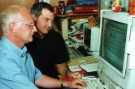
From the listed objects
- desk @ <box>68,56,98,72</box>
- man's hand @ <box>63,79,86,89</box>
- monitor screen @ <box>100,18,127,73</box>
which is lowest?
desk @ <box>68,56,98,72</box>

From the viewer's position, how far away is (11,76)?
1.55 m

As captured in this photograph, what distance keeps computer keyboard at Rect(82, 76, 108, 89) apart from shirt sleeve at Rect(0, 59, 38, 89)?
63 centimetres

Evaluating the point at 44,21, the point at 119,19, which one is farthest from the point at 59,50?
the point at 119,19

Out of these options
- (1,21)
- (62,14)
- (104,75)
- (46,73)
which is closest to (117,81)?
(104,75)

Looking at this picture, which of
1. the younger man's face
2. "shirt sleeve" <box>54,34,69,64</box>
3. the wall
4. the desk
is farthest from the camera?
the wall

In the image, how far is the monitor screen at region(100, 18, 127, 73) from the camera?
176 cm

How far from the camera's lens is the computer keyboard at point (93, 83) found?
2.05 m

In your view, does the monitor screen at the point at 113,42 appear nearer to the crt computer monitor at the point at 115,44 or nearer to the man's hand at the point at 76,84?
the crt computer monitor at the point at 115,44

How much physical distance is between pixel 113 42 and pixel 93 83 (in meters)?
0.41

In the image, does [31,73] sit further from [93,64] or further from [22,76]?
[93,64]

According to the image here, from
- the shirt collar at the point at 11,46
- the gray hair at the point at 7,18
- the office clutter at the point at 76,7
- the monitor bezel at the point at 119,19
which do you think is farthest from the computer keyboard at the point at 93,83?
the office clutter at the point at 76,7

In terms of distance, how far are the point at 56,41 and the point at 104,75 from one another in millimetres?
587

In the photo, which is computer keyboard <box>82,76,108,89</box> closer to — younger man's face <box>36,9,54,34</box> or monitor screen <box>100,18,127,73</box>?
monitor screen <box>100,18,127,73</box>

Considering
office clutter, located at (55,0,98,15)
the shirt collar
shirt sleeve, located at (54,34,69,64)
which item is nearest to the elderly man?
the shirt collar
